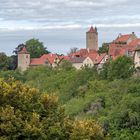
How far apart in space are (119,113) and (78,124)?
16.5 metres

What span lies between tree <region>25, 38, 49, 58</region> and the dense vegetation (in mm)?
24925

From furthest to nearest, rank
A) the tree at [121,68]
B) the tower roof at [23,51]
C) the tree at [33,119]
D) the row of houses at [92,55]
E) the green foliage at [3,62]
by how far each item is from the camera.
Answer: the tower roof at [23,51] → the green foliage at [3,62] → the row of houses at [92,55] → the tree at [121,68] → the tree at [33,119]

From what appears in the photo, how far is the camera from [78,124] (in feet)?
86.4

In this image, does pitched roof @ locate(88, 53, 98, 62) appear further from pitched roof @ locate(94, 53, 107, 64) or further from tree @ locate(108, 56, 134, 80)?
tree @ locate(108, 56, 134, 80)

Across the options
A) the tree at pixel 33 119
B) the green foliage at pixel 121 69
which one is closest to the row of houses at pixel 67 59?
the green foliage at pixel 121 69

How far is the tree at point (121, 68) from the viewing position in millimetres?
53125

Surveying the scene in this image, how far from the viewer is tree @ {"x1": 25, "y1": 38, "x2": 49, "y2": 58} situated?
3755 inches

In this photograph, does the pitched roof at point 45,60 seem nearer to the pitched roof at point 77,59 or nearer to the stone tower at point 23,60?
the stone tower at point 23,60

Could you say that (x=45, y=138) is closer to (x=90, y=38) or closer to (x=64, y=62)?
(x=64, y=62)

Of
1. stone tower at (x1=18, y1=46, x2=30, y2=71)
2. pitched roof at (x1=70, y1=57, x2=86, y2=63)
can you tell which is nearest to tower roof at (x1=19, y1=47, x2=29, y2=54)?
stone tower at (x1=18, y1=46, x2=30, y2=71)

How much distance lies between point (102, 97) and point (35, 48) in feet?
161

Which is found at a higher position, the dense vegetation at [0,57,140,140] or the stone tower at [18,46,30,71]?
the stone tower at [18,46,30,71]

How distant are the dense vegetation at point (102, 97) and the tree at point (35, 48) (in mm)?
24925

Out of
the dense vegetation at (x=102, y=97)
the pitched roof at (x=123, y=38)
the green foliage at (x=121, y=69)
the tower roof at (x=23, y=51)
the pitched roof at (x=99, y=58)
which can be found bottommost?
the dense vegetation at (x=102, y=97)
